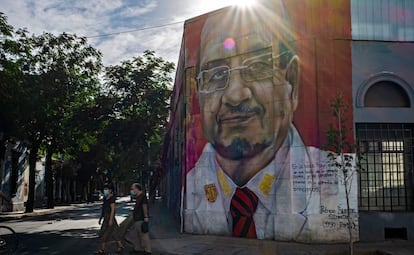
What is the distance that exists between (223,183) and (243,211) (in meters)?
1.18

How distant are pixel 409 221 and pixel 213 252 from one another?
223 inches

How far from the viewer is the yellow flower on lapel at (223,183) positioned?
48.1ft

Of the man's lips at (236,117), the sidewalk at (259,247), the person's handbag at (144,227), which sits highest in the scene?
the man's lips at (236,117)

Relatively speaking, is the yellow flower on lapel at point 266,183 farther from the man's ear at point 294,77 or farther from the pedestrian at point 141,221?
the pedestrian at point 141,221

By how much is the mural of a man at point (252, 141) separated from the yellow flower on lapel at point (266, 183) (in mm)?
29

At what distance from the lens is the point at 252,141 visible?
1430 cm

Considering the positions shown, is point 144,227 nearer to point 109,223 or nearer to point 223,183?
point 109,223

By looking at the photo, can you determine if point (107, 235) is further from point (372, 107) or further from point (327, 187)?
point (372, 107)

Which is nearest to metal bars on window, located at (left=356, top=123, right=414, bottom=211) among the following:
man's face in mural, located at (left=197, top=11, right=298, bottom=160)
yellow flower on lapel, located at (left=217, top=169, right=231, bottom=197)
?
man's face in mural, located at (left=197, top=11, right=298, bottom=160)

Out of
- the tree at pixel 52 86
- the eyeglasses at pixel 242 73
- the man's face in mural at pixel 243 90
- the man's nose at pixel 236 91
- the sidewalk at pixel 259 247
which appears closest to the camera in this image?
the sidewalk at pixel 259 247

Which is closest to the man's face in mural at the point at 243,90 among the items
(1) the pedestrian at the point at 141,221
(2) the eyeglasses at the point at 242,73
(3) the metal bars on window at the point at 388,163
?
(2) the eyeglasses at the point at 242,73

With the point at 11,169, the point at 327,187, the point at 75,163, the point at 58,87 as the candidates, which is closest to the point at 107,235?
the point at 327,187

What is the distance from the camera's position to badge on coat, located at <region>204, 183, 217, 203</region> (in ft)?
49.1

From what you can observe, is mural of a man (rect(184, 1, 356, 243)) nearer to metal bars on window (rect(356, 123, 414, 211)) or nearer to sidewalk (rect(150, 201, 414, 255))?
sidewalk (rect(150, 201, 414, 255))
